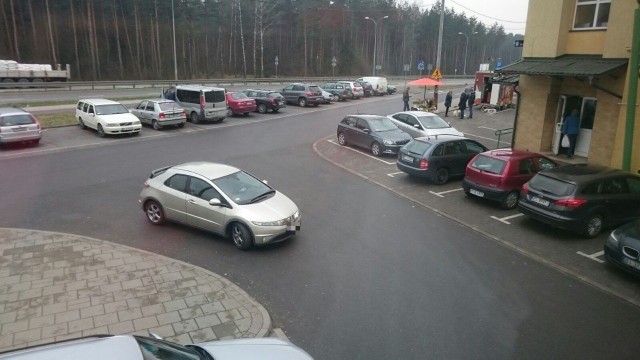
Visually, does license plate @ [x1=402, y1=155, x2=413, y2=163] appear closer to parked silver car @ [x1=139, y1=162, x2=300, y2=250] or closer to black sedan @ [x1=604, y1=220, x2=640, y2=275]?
parked silver car @ [x1=139, y1=162, x2=300, y2=250]

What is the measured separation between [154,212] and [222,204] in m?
2.11

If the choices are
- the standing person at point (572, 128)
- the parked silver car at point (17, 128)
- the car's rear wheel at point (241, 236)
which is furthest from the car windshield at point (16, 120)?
the standing person at point (572, 128)

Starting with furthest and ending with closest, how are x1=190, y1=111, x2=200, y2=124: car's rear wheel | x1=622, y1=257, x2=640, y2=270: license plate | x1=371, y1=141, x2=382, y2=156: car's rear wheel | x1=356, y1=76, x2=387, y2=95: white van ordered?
x1=356, y1=76, x2=387, y2=95: white van → x1=190, y1=111, x2=200, y2=124: car's rear wheel → x1=371, y1=141, x2=382, y2=156: car's rear wheel → x1=622, y1=257, x2=640, y2=270: license plate

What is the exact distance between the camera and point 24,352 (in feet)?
11.0

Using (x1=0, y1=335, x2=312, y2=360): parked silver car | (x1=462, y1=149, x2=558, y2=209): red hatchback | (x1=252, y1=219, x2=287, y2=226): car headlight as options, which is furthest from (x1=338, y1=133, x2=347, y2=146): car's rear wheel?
(x1=0, y1=335, x2=312, y2=360): parked silver car

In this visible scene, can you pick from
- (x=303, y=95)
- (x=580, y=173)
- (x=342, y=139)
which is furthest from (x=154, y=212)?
(x=303, y=95)

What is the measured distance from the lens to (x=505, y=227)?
11.0m

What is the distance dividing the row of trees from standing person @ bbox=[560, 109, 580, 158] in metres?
41.3

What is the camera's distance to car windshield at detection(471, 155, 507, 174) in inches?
477

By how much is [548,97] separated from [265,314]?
14.5 meters

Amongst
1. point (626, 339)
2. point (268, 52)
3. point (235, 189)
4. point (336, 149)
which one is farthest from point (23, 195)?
point (268, 52)

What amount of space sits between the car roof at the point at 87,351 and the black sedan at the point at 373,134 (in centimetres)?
1550

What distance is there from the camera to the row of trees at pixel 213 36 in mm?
53094

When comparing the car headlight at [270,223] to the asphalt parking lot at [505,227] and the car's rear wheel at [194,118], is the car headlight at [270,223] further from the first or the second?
the car's rear wheel at [194,118]
